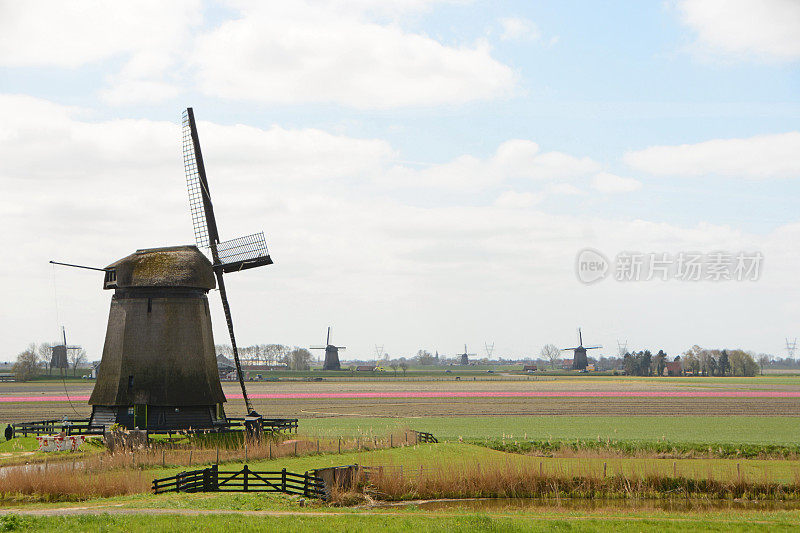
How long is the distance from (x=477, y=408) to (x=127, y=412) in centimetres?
3748

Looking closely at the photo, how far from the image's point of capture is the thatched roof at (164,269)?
42.0 meters

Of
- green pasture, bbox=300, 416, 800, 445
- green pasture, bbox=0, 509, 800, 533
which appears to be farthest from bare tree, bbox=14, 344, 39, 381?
green pasture, bbox=0, 509, 800, 533

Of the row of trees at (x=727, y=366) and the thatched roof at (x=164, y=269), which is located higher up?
the thatched roof at (x=164, y=269)

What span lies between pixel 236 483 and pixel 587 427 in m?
28.0

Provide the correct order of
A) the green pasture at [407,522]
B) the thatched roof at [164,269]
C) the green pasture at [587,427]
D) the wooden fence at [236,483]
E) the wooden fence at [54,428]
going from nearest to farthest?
1. the green pasture at [407,522]
2. the wooden fence at [236,483]
3. the wooden fence at [54,428]
4. the thatched roof at [164,269]
5. the green pasture at [587,427]

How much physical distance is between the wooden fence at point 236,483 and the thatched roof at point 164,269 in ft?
42.8

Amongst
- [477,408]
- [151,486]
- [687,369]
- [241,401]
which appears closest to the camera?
[151,486]

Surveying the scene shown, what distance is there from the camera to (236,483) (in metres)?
31.8

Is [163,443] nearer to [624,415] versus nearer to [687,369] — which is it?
[624,415]

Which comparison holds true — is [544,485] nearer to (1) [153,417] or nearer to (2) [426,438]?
(2) [426,438]

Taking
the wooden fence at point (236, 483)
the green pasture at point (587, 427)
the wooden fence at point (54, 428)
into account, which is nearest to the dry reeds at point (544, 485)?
the wooden fence at point (236, 483)

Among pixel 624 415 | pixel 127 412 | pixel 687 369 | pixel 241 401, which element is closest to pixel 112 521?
pixel 127 412

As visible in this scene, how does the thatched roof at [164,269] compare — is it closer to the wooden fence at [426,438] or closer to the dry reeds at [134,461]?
the dry reeds at [134,461]

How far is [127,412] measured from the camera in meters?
41.5
